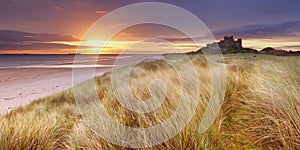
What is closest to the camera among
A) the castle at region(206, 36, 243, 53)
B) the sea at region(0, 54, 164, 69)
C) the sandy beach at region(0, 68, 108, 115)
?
the sandy beach at region(0, 68, 108, 115)

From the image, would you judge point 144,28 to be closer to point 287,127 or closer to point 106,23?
point 106,23

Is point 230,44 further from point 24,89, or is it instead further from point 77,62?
point 24,89

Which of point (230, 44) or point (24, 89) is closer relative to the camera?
point (24, 89)

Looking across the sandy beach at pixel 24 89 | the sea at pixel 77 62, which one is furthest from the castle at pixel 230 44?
the sandy beach at pixel 24 89

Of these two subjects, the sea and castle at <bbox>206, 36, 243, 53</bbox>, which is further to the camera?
castle at <bbox>206, 36, 243, 53</bbox>

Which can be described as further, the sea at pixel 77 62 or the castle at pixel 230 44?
the castle at pixel 230 44

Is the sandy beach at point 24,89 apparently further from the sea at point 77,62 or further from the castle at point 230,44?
the castle at point 230,44

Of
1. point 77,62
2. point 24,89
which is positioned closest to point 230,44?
point 77,62

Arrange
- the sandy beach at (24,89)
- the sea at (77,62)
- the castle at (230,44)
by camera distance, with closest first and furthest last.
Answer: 1. the sandy beach at (24,89)
2. the sea at (77,62)
3. the castle at (230,44)

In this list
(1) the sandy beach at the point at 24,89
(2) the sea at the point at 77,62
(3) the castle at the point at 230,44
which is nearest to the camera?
(1) the sandy beach at the point at 24,89

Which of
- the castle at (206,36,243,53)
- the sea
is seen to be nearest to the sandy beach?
the sea

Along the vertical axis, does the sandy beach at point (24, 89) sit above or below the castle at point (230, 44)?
below

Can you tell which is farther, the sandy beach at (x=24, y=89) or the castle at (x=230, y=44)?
the castle at (x=230, y=44)

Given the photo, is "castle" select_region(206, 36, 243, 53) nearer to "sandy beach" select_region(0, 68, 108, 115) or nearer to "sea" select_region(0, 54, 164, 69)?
"sea" select_region(0, 54, 164, 69)
